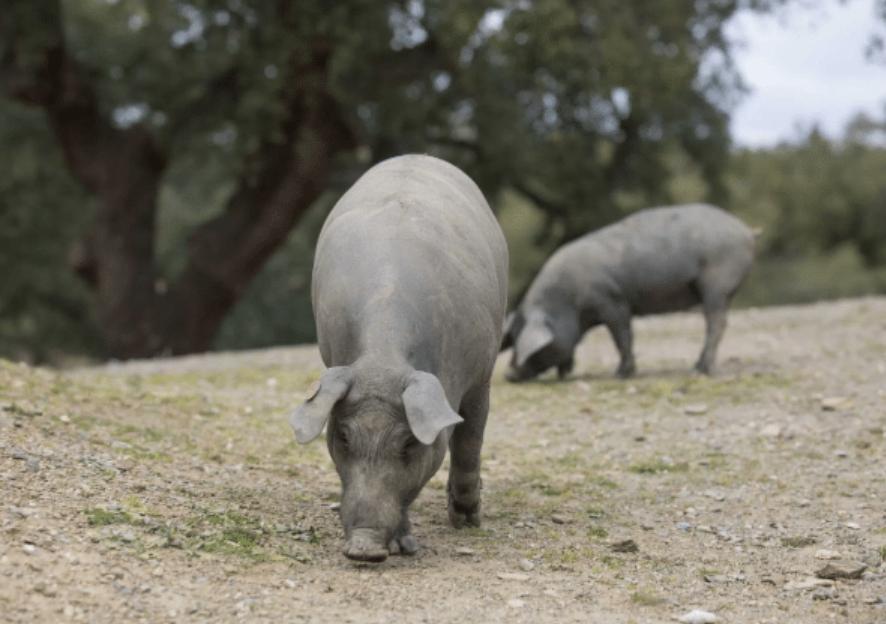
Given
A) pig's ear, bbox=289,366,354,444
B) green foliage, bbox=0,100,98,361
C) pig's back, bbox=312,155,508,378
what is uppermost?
pig's back, bbox=312,155,508,378

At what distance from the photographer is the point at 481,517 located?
6906mm

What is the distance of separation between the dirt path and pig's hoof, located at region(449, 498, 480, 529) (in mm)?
83

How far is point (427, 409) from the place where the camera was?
17.5 ft

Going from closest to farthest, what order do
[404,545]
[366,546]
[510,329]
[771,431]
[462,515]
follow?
[366,546] → [404,545] → [462,515] → [771,431] → [510,329]

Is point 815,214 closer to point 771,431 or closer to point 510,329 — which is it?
point 510,329

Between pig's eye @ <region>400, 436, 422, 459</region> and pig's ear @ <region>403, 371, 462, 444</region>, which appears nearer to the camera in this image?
pig's ear @ <region>403, 371, 462, 444</region>

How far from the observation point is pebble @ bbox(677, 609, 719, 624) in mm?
5055

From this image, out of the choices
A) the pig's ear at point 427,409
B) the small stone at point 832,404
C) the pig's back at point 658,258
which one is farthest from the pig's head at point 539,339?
the pig's ear at point 427,409

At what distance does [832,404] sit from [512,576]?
5.01 meters

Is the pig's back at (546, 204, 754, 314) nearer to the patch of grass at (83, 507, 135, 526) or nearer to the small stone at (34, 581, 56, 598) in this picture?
the patch of grass at (83, 507, 135, 526)

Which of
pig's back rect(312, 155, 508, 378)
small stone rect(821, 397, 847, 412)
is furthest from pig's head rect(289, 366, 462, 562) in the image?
small stone rect(821, 397, 847, 412)

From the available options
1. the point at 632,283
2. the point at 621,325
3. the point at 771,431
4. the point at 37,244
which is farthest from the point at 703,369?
the point at 37,244

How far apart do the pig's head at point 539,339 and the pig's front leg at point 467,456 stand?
5.08 m

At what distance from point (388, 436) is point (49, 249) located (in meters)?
24.6
